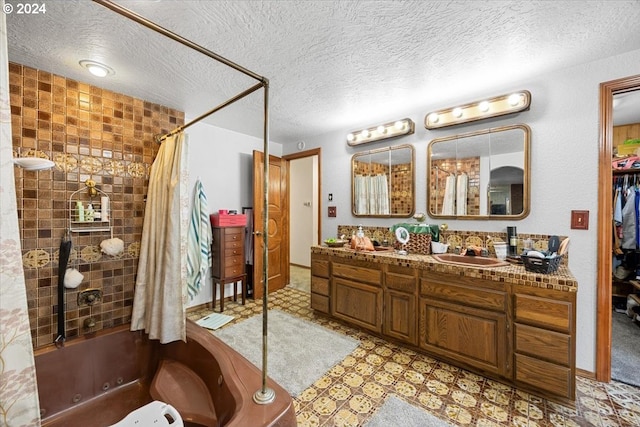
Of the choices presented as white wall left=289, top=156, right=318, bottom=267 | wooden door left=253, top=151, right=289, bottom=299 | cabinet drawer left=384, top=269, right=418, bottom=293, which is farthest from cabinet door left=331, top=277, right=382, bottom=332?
white wall left=289, top=156, right=318, bottom=267

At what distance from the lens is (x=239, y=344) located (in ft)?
7.47

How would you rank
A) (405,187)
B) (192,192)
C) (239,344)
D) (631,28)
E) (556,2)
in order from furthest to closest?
(192,192), (405,187), (239,344), (631,28), (556,2)

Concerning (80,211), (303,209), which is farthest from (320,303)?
(303,209)

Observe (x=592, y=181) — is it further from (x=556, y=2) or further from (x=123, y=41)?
(x=123, y=41)

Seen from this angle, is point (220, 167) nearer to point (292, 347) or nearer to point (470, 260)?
point (292, 347)

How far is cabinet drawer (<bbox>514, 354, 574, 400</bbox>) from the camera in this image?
1.51m

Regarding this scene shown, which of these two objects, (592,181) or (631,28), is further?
(592,181)

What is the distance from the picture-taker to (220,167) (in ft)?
10.7

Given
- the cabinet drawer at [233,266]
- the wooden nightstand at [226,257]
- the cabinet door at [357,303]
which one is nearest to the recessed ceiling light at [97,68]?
the wooden nightstand at [226,257]

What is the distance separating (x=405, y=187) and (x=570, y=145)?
1.29m

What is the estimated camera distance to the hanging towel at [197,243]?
8.23 feet

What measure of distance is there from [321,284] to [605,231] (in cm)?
231

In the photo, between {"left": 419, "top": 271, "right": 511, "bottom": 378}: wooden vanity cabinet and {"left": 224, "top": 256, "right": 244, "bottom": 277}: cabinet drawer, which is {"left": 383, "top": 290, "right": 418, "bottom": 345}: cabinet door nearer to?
{"left": 419, "top": 271, "right": 511, "bottom": 378}: wooden vanity cabinet

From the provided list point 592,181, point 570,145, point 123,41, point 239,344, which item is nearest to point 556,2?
point 570,145
